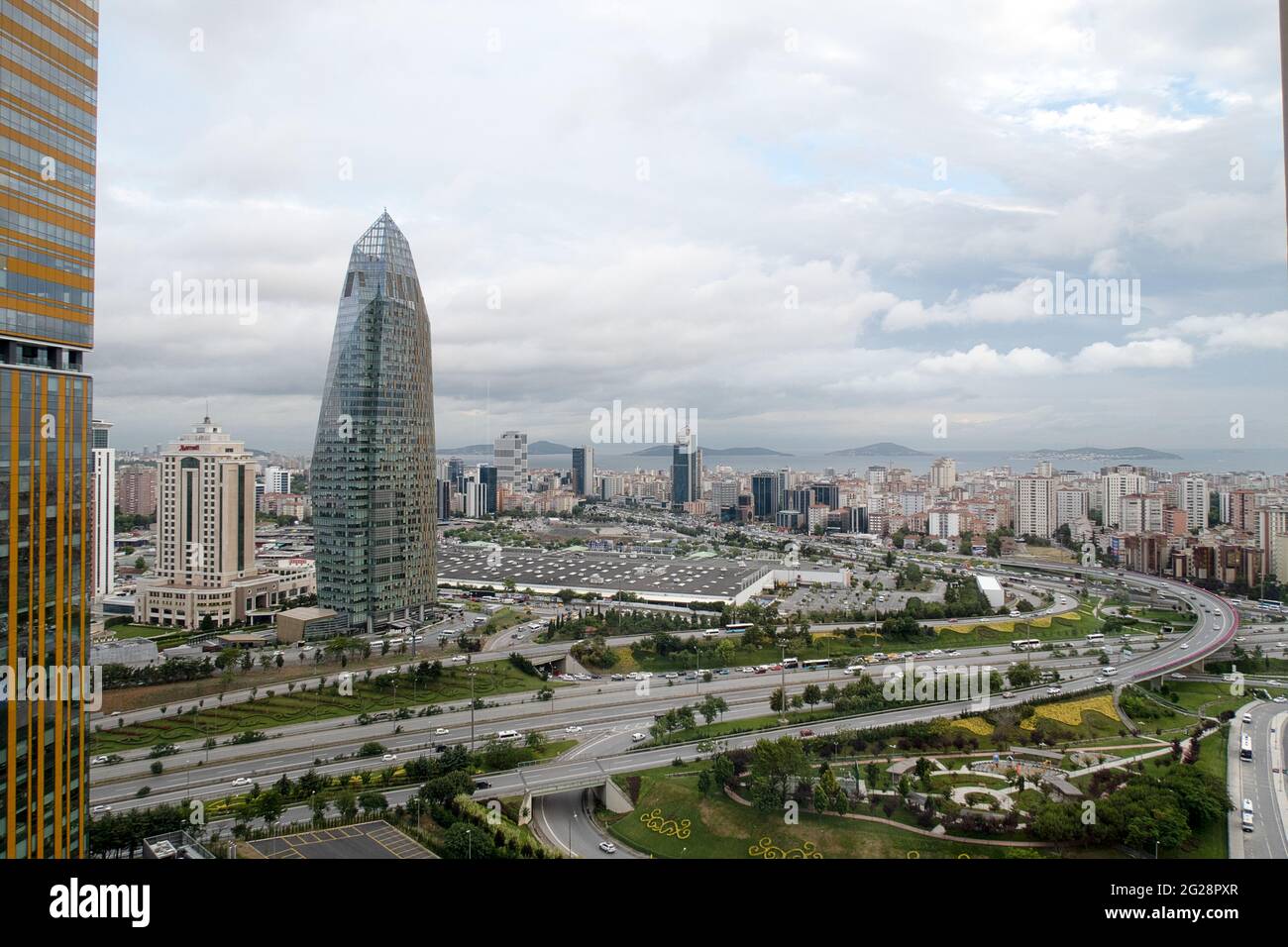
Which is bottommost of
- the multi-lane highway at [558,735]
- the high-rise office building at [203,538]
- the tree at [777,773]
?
the multi-lane highway at [558,735]

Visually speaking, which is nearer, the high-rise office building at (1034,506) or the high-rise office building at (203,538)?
the high-rise office building at (203,538)

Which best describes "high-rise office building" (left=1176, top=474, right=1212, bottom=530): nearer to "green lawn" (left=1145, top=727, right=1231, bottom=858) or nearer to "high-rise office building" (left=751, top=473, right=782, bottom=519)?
"green lawn" (left=1145, top=727, right=1231, bottom=858)

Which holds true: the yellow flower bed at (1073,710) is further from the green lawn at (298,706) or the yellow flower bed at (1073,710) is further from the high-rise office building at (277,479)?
the high-rise office building at (277,479)

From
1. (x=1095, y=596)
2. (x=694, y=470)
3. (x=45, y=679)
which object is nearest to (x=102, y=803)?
(x=45, y=679)

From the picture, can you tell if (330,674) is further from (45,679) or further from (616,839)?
(45,679)

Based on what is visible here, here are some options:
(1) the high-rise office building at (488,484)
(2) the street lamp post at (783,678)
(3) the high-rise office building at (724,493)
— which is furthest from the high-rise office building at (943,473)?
(2) the street lamp post at (783,678)

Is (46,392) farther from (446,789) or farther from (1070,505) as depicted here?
(1070,505)

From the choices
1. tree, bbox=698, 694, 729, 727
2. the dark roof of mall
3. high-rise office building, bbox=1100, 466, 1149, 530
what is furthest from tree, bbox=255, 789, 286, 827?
high-rise office building, bbox=1100, 466, 1149, 530
